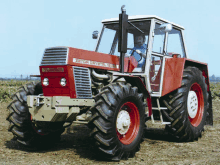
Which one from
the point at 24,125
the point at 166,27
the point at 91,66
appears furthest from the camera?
the point at 166,27

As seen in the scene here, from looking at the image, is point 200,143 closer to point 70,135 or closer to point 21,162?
point 70,135

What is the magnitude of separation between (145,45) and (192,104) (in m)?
1.73

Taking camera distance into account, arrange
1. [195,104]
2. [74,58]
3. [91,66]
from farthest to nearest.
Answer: [195,104], [91,66], [74,58]

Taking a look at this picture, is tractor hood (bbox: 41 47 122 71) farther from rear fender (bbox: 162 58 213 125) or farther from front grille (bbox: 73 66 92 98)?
rear fender (bbox: 162 58 213 125)

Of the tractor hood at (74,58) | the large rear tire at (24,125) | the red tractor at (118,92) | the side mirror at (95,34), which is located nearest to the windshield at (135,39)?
the red tractor at (118,92)

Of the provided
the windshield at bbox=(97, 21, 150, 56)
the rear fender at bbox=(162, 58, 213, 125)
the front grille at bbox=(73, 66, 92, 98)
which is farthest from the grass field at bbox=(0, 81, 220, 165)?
the windshield at bbox=(97, 21, 150, 56)

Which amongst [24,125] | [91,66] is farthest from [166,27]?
[24,125]

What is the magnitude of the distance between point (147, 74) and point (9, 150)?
2956 millimetres

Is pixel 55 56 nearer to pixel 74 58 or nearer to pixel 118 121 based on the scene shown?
pixel 74 58

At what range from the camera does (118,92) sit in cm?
468

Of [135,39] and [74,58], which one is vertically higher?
[135,39]

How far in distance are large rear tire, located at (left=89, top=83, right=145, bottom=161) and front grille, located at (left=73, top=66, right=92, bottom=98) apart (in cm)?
40

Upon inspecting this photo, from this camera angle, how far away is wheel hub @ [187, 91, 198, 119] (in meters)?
6.45

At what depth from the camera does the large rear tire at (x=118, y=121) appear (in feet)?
14.7
